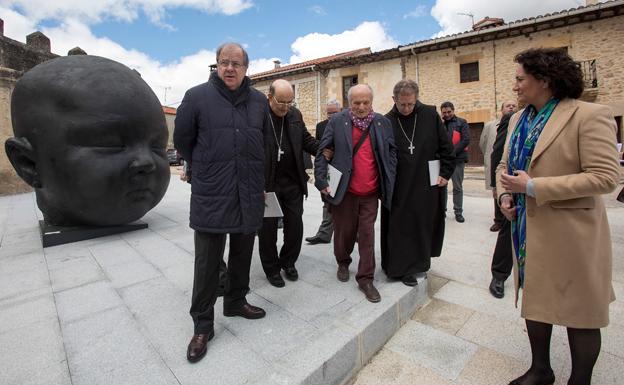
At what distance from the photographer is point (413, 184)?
2.76 m

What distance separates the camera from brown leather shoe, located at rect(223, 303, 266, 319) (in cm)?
220

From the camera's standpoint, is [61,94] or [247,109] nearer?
[247,109]

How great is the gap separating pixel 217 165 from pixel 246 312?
1.01 m

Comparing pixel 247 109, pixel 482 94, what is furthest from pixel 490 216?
pixel 482 94

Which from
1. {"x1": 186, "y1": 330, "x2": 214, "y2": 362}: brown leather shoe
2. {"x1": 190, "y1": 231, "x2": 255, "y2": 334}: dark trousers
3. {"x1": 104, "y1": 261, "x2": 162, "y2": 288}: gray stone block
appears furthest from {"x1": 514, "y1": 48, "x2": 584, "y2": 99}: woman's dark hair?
{"x1": 104, "y1": 261, "x2": 162, "y2": 288}: gray stone block

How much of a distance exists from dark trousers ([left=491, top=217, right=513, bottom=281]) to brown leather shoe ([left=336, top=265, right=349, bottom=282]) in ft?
4.16

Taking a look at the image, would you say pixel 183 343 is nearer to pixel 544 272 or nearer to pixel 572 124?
pixel 544 272

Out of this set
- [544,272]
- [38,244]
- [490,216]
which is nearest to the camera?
[544,272]

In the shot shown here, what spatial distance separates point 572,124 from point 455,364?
1.45 meters

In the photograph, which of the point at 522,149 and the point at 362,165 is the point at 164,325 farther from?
the point at 522,149

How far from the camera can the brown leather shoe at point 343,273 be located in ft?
9.24

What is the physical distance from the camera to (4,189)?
370 inches

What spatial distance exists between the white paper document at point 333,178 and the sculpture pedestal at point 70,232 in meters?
3.37

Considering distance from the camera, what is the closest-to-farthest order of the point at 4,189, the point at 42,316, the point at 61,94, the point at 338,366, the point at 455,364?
the point at 338,366 → the point at 455,364 → the point at 42,316 → the point at 61,94 → the point at 4,189
